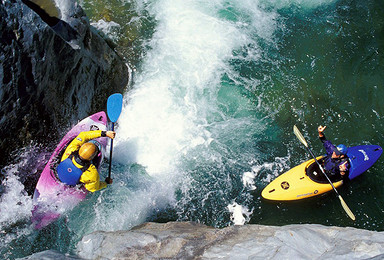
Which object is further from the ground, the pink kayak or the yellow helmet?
the yellow helmet

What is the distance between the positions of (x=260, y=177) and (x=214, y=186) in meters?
0.93

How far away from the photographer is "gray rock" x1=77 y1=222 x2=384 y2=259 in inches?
137

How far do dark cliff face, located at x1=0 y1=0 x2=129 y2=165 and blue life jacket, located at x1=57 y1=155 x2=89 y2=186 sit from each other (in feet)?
2.72

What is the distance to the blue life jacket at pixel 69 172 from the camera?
479 centimetres

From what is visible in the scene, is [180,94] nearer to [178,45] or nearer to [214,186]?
[178,45]

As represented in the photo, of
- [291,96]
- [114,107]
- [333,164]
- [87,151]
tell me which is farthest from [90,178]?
[291,96]

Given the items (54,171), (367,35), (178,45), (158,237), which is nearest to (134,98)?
(178,45)

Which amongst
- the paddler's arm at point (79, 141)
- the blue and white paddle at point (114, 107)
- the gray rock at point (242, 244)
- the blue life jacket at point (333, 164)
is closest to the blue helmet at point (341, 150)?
the blue life jacket at point (333, 164)

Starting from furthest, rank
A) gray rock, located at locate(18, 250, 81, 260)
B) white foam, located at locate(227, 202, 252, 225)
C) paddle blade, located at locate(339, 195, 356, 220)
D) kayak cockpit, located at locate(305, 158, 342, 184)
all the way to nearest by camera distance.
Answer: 1. kayak cockpit, located at locate(305, 158, 342, 184)
2. white foam, located at locate(227, 202, 252, 225)
3. paddle blade, located at locate(339, 195, 356, 220)
4. gray rock, located at locate(18, 250, 81, 260)

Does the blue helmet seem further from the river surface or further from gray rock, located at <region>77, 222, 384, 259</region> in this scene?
gray rock, located at <region>77, 222, 384, 259</region>

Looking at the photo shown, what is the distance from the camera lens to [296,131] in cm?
644

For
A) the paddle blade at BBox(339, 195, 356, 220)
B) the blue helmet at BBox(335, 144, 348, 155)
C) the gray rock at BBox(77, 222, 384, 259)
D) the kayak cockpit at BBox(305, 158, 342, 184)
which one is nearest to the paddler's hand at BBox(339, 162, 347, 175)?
the kayak cockpit at BBox(305, 158, 342, 184)

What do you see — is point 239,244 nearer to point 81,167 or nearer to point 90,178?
point 90,178

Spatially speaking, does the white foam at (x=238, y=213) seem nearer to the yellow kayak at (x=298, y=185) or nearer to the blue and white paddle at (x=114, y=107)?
the yellow kayak at (x=298, y=185)
